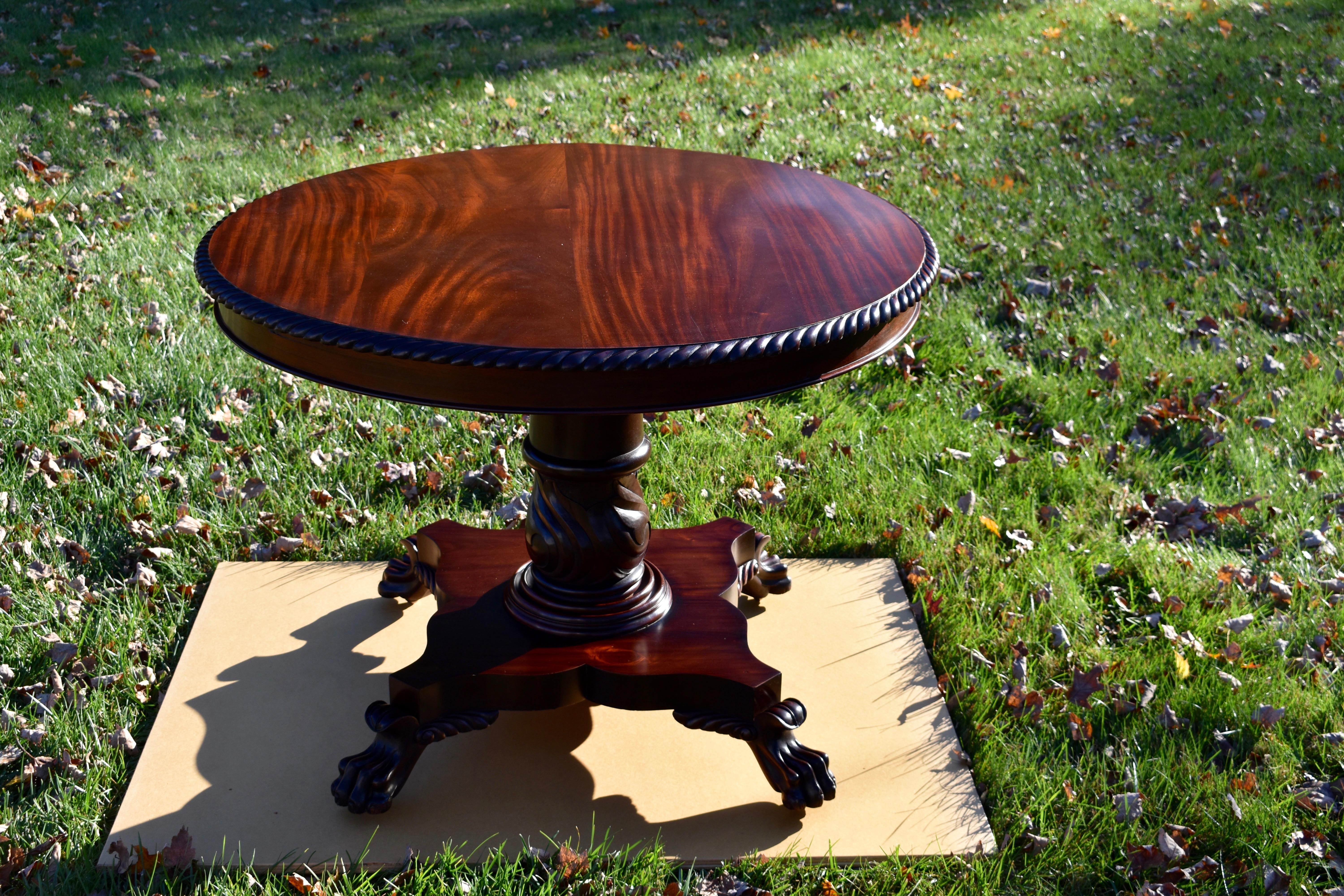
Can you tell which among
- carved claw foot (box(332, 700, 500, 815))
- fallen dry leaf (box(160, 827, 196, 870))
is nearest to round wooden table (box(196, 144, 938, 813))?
carved claw foot (box(332, 700, 500, 815))

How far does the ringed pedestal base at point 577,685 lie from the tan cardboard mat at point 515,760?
0.08 m

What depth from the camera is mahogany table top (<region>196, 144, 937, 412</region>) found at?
1.54m

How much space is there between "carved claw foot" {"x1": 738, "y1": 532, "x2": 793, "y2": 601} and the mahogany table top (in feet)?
3.12

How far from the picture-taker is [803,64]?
786cm

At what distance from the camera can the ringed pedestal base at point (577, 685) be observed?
212 cm

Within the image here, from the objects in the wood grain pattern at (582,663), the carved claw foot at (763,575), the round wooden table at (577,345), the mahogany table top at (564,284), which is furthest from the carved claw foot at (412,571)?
the mahogany table top at (564,284)

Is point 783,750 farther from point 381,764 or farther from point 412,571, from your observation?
point 412,571

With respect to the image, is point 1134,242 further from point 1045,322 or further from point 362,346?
point 362,346

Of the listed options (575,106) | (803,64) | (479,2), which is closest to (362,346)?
(575,106)

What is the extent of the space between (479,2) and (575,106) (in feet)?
10.9

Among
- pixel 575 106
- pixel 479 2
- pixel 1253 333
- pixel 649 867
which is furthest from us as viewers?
pixel 479 2

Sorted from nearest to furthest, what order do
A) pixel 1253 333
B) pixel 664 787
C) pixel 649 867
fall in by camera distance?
pixel 649 867 < pixel 664 787 < pixel 1253 333

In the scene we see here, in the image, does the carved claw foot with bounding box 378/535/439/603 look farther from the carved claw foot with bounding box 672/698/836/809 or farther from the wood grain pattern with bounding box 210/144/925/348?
the wood grain pattern with bounding box 210/144/925/348

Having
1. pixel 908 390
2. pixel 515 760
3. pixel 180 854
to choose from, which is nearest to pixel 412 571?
pixel 515 760
